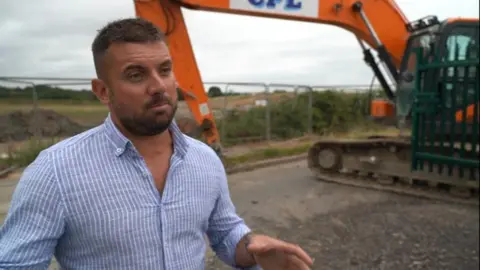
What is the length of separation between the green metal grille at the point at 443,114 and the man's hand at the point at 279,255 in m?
5.21

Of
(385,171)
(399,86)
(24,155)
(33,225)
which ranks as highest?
(399,86)

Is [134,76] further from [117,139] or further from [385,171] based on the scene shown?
[385,171]

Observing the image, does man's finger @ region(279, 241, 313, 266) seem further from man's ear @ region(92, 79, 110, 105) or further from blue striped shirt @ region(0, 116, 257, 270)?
man's ear @ region(92, 79, 110, 105)

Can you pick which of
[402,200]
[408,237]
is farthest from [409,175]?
[408,237]

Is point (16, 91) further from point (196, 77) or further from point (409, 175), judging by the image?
point (409, 175)

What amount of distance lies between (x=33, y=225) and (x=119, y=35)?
670 mm

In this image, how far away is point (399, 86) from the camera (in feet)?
24.9

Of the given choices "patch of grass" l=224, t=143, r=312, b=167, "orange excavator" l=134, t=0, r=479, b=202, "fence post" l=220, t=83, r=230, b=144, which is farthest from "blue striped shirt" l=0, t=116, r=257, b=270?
"fence post" l=220, t=83, r=230, b=144

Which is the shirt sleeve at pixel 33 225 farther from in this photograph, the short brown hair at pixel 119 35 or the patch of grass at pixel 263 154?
the patch of grass at pixel 263 154

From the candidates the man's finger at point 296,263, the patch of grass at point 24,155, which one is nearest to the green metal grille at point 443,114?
the man's finger at point 296,263

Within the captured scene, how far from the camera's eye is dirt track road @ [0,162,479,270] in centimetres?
442

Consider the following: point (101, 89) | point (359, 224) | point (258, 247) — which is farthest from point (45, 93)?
point (258, 247)

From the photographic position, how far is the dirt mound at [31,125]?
8156mm

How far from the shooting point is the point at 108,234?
1443 millimetres
